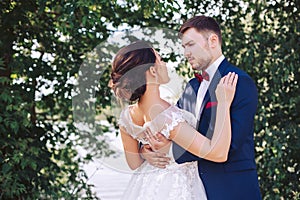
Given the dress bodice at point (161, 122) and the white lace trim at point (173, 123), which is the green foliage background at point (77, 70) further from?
the white lace trim at point (173, 123)

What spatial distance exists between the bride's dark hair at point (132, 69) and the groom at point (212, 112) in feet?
0.55

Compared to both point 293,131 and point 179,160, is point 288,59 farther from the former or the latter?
point 179,160

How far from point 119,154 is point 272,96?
2102mm

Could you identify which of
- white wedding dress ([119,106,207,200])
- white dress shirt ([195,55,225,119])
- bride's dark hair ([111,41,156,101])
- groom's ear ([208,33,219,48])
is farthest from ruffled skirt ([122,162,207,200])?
groom's ear ([208,33,219,48])

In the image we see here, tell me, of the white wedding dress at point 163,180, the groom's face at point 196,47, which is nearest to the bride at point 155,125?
the white wedding dress at point 163,180

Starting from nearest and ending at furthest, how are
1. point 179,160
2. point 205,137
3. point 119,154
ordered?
1. point 205,137
2. point 179,160
3. point 119,154

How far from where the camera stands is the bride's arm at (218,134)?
1.91m

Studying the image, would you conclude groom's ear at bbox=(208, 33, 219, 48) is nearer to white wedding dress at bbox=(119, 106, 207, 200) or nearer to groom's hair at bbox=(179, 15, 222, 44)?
groom's hair at bbox=(179, 15, 222, 44)

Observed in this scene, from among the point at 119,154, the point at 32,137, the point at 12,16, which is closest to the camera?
the point at 119,154

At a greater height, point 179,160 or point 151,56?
point 151,56

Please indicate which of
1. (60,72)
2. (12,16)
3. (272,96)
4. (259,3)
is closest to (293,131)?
(272,96)

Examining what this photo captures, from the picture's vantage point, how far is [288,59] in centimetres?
404

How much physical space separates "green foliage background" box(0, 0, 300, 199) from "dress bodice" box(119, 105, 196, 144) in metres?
1.69

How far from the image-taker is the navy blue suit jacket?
1.99m
